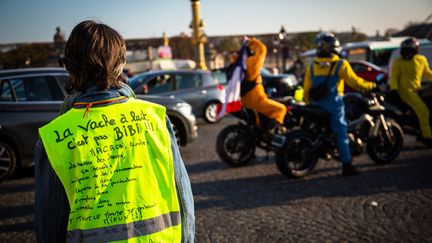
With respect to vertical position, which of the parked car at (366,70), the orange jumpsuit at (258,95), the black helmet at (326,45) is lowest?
the parked car at (366,70)

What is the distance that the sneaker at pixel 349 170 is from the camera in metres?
5.65

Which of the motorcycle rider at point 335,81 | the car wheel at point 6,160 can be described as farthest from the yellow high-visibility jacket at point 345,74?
the car wheel at point 6,160

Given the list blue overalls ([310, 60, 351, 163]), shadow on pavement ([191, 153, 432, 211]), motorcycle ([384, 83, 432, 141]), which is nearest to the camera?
shadow on pavement ([191, 153, 432, 211])


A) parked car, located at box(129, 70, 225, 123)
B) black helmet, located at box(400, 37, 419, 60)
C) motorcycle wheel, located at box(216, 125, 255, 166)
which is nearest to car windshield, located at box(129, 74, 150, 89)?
parked car, located at box(129, 70, 225, 123)

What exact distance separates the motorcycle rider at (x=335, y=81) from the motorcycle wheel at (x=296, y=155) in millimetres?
363

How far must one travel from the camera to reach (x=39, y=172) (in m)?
1.49

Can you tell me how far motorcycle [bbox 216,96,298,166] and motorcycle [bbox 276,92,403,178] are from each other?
0.53 meters

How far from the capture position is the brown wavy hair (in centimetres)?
150

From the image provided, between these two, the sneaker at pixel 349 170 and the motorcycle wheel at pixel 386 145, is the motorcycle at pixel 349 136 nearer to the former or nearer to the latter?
the motorcycle wheel at pixel 386 145

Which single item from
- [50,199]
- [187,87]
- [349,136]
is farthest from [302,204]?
[187,87]

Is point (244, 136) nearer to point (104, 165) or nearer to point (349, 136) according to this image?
point (349, 136)

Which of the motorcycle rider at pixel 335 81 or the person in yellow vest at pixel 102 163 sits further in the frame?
the motorcycle rider at pixel 335 81

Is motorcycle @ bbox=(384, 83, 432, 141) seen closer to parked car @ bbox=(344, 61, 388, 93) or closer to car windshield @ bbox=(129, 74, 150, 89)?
car windshield @ bbox=(129, 74, 150, 89)

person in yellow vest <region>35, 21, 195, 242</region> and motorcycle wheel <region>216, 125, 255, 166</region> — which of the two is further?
motorcycle wheel <region>216, 125, 255, 166</region>
